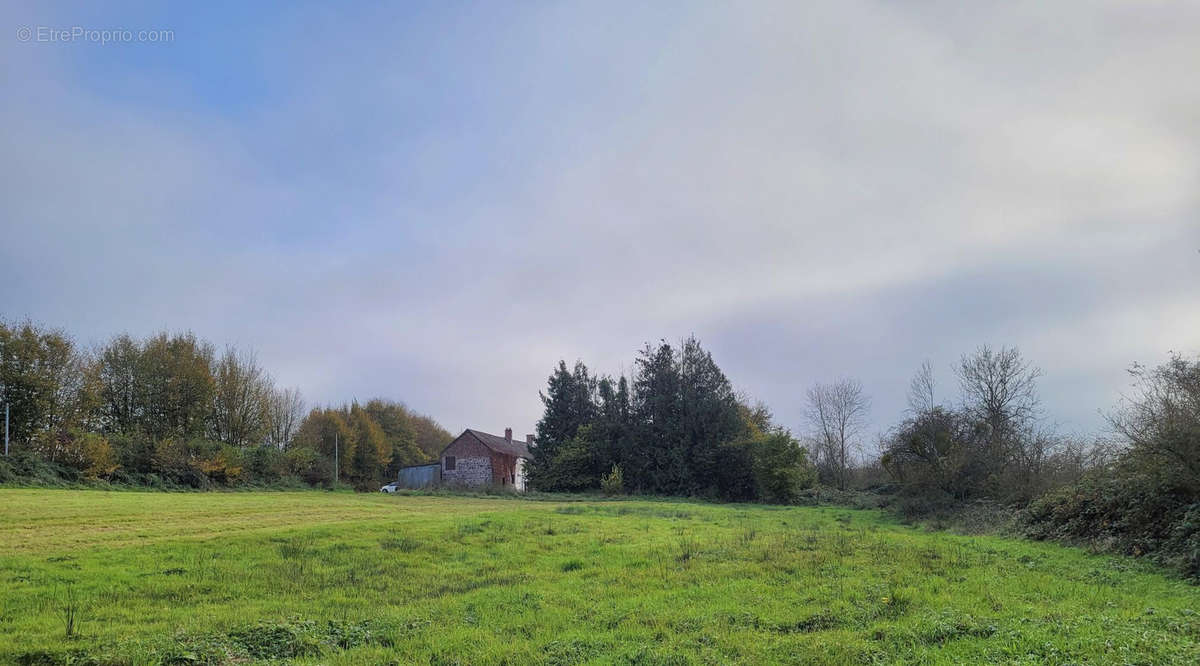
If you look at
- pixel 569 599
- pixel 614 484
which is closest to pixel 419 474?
pixel 614 484

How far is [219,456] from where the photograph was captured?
46.1 metres

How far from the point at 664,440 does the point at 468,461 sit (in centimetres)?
2324

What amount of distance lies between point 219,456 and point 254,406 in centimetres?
1135

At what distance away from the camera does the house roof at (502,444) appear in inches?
2613

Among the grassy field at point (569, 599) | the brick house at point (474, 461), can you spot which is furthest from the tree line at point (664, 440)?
the grassy field at point (569, 599)

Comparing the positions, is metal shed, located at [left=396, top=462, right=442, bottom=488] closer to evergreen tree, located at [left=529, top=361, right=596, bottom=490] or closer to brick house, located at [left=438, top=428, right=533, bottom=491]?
brick house, located at [left=438, top=428, right=533, bottom=491]

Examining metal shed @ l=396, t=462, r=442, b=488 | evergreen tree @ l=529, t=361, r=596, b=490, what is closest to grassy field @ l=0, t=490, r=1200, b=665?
evergreen tree @ l=529, t=361, r=596, b=490

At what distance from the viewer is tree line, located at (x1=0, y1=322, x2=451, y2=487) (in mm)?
39969

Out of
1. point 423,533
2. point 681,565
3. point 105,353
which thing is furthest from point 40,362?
point 681,565

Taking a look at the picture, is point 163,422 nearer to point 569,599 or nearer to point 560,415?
point 560,415

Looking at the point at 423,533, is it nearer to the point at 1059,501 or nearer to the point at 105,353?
the point at 1059,501

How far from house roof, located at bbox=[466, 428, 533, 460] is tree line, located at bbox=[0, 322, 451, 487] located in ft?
34.6

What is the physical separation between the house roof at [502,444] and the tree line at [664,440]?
10941mm

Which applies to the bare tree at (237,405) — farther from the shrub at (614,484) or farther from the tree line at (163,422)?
the shrub at (614,484)
